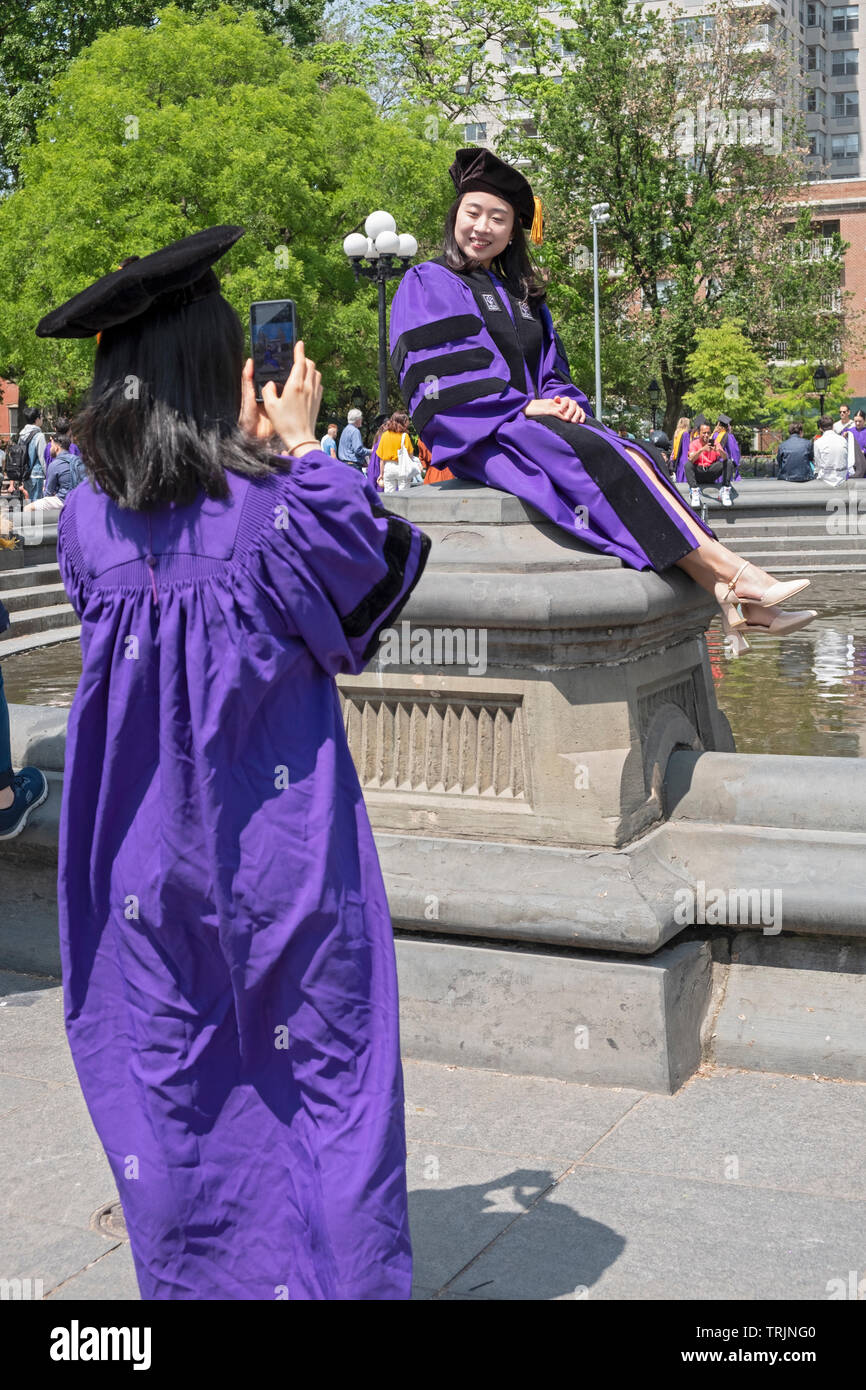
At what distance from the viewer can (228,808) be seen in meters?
2.44

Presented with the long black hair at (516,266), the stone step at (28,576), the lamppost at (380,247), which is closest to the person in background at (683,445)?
the lamppost at (380,247)

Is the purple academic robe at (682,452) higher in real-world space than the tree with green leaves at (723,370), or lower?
lower

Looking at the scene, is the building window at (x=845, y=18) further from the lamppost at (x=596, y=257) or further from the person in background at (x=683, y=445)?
the person in background at (x=683, y=445)

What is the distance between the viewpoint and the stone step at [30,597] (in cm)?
1452

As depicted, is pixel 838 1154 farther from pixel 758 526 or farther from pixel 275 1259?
pixel 758 526

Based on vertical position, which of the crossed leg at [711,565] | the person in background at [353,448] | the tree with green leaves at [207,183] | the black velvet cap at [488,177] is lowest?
the crossed leg at [711,565]

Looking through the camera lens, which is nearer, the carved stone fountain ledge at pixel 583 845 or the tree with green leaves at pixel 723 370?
the carved stone fountain ledge at pixel 583 845

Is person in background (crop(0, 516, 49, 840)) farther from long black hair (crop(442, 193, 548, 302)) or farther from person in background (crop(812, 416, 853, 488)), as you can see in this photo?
person in background (crop(812, 416, 853, 488))

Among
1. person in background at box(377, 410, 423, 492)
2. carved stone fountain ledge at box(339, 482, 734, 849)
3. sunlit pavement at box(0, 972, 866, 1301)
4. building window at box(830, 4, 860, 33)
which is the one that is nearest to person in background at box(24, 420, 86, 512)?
person in background at box(377, 410, 423, 492)

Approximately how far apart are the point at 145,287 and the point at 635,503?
2.17 meters

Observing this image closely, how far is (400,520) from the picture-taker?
8.47 feet

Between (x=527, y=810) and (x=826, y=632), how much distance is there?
6.58 meters

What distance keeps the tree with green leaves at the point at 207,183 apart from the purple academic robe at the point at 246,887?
1068 inches

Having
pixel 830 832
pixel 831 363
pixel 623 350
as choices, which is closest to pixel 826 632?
pixel 830 832
